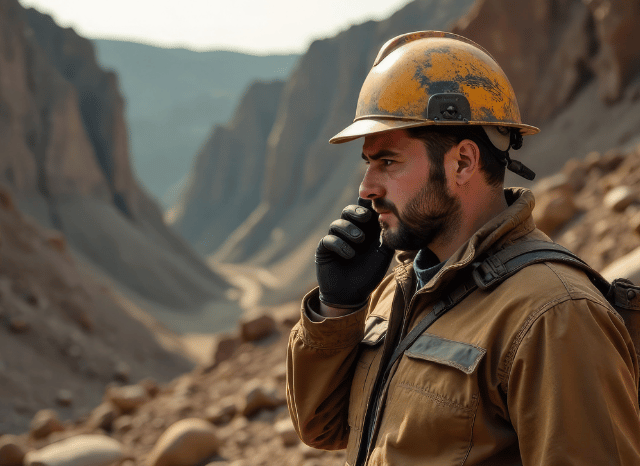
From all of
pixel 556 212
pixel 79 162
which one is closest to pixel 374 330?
pixel 556 212

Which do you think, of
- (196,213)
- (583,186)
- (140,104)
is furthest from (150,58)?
(583,186)

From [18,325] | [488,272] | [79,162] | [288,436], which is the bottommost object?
[288,436]

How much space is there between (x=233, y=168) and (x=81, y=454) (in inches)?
2552

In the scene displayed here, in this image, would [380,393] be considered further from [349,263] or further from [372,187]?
[372,187]

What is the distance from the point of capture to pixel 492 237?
1.74m

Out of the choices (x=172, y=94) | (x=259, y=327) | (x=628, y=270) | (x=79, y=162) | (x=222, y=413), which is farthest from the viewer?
(x=172, y=94)

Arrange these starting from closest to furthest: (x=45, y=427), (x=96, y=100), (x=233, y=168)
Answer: (x=45, y=427), (x=96, y=100), (x=233, y=168)

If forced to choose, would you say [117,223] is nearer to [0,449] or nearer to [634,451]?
[0,449]

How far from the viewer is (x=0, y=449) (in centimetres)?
548

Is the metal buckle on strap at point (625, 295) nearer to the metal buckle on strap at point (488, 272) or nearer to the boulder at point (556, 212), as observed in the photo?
the metal buckle on strap at point (488, 272)

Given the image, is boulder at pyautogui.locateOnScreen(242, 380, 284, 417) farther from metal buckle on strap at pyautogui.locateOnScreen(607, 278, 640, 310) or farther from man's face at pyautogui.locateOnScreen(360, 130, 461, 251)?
metal buckle on strap at pyautogui.locateOnScreen(607, 278, 640, 310)

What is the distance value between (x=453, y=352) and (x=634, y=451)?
1.58ft

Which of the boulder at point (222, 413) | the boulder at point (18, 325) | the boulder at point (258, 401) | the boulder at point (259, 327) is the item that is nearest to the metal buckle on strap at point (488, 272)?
the boulder at point (258, 401)

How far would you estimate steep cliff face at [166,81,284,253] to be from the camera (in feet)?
221
